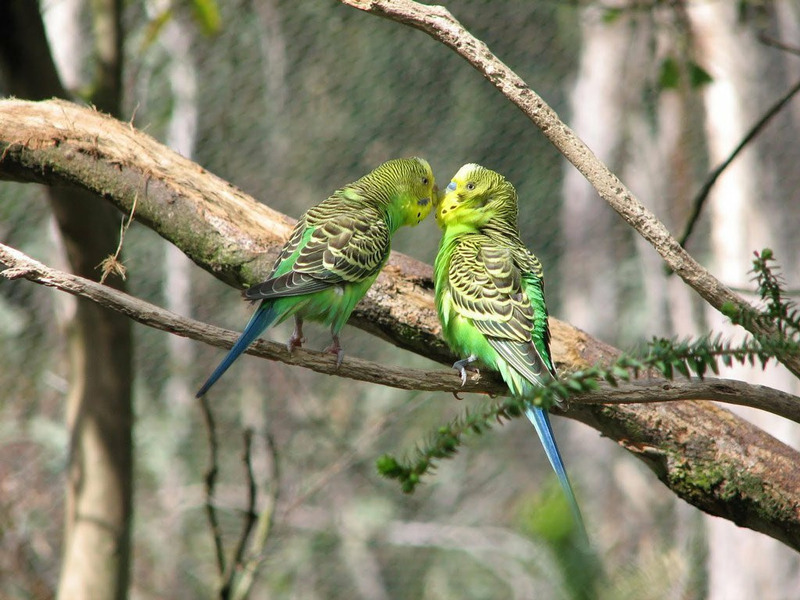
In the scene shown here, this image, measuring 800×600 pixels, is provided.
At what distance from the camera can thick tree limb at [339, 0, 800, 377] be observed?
5.13ft

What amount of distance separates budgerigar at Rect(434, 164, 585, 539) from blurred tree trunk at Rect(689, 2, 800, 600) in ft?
7.67

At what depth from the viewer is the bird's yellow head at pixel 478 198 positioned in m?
2.34

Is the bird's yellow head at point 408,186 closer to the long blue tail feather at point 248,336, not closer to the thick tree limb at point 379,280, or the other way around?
the thick tree limb at point 379,280

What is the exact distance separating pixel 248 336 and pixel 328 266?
0.33m

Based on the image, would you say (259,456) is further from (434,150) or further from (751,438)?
(751,438)

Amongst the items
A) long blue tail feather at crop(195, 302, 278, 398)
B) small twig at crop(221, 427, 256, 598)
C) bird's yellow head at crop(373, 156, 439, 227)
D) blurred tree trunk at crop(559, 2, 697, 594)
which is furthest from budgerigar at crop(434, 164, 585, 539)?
blurred tree trunk at crop(559, 2, 697, 594)

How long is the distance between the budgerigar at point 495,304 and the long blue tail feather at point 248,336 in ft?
1.43

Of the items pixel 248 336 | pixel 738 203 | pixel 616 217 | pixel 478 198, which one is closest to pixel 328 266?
pixel 248 336

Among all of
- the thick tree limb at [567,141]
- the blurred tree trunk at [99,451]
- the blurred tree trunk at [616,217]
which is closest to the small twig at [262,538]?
the blurred tree trunk at [99,451]

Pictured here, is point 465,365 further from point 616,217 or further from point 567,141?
point 616,217

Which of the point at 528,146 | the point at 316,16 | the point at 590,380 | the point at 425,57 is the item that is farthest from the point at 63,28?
the point at 590,380

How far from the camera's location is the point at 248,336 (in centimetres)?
177

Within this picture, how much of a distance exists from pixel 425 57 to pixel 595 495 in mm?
3490

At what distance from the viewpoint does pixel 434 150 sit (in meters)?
6.31
